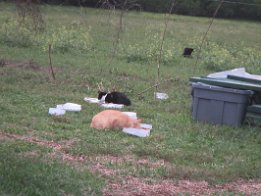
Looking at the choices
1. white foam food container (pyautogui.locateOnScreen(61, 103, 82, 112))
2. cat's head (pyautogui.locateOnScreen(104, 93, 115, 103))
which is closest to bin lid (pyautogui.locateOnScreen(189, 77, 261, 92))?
cat's head (pyautogui.locateOnScreen(104, 93, 115, 103))

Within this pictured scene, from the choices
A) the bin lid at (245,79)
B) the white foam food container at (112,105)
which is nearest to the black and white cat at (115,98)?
the white foam food container at (112,105)

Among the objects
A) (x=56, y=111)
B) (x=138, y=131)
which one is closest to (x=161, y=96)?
(x=56, y=111)

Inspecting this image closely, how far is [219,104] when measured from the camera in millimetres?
8672

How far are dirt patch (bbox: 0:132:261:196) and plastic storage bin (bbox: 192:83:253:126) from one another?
2386mm

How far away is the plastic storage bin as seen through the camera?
8516mm

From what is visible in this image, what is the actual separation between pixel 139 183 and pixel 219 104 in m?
3.33

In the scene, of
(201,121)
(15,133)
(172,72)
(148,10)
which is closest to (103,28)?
(148,10)

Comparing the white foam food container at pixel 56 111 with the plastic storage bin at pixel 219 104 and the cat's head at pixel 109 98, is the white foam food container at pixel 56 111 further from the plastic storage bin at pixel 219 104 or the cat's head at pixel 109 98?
the plastic storage bin at pixel 219 104

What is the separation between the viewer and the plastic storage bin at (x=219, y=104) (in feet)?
27.9

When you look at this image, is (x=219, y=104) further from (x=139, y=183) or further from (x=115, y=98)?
(x=139, y=183)

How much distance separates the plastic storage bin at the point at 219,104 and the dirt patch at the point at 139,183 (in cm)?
239

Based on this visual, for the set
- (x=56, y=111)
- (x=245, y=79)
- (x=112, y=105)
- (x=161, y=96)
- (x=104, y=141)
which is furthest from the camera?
(x=161, y=96)

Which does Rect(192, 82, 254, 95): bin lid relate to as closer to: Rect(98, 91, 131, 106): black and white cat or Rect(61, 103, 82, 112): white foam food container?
Rect(98, 91, 131, 106): black and white cat

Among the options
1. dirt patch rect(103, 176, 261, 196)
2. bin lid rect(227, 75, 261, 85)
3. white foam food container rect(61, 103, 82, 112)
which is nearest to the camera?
dirt patch rect(103, 176, 261, 196)
